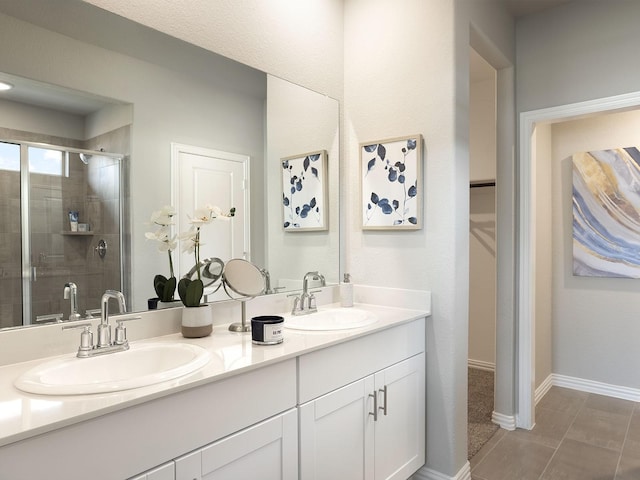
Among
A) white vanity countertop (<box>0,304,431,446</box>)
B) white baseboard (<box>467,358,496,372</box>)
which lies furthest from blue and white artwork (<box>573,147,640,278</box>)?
white vanity countertop (<box>0,304,431,446</box>)

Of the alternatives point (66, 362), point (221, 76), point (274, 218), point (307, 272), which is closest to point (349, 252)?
point (307, 272)

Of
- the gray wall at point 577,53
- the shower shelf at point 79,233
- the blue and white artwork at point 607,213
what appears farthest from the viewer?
the blue and white artwork at point 607,213

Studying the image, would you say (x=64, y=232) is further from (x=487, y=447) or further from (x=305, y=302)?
(x=487, y=447)

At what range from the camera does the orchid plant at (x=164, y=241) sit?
163cm

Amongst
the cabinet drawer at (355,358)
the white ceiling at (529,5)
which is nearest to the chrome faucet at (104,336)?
the cabinet drawer at (355,358)

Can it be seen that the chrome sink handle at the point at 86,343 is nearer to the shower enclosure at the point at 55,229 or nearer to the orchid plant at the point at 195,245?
the shower enclosure at the point at 55,229

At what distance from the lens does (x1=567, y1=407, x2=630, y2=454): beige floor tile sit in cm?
262

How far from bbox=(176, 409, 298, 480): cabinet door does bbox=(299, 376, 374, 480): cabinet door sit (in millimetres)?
59

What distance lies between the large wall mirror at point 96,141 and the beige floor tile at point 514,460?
1.68m

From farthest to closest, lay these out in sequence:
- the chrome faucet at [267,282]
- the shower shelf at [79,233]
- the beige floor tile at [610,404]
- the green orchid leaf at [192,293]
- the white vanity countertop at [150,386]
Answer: the beige floor tile at [610,404] < the chrome faucet at [267,282] < the green orchid leaf at [192,293] < the shower shelf at [79,233] < the white vanity countertop at [150,386]

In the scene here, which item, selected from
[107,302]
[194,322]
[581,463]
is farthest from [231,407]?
[581,463]

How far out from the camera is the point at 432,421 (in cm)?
220

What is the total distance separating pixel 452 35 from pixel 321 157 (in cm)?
89

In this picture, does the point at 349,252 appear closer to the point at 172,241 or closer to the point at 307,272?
the point at 307,272
